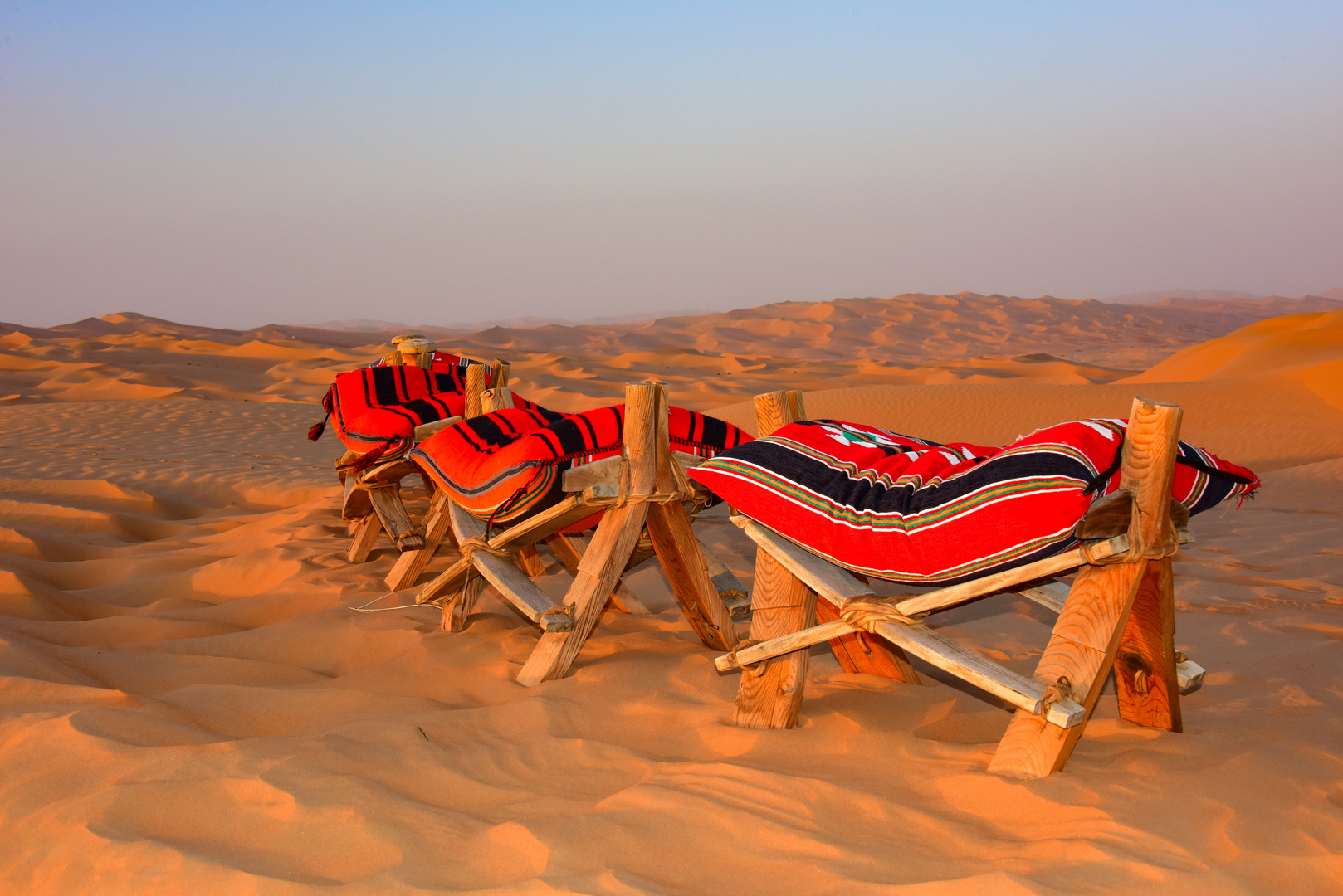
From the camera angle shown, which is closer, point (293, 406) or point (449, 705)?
point (449, 705)

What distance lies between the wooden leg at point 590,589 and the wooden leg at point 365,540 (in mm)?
2215

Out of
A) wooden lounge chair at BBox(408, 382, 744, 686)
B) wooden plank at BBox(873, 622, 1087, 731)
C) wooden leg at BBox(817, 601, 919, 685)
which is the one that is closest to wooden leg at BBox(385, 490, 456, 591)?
wooden lounge chair at BBox(408, 382, 744, 686)

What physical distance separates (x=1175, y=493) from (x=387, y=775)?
7.49 ft

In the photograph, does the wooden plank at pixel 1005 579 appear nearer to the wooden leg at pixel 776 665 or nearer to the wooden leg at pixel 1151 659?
the wooden leg at pixel 1151 659

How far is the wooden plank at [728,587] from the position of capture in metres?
3.90

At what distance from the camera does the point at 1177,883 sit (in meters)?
1.85

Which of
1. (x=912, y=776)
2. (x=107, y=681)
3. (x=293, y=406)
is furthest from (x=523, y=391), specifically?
(x=912, y=776)

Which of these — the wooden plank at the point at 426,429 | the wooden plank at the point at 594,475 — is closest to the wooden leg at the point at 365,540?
the wooden plank at the point at 426,429

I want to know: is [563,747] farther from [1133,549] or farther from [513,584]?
[1133,549]

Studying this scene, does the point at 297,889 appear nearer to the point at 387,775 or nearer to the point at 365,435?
the point at 387,775

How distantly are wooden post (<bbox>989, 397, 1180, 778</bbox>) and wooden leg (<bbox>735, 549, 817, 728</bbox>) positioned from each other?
668 millimetres

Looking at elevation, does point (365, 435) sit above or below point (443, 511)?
above

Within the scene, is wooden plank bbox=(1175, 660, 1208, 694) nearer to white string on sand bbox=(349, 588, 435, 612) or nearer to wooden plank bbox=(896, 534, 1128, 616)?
wooden plank bbox=(896, 534, 1128, 616)

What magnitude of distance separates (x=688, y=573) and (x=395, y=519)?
2.14 meters
